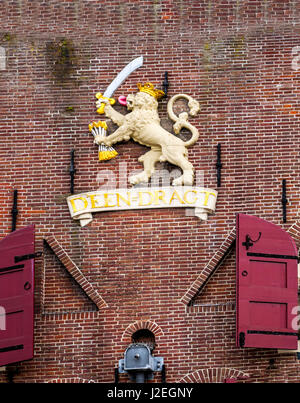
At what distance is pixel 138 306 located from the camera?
2091cm

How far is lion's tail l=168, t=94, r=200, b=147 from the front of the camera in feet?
71.2

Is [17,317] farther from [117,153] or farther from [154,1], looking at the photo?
[154,1]

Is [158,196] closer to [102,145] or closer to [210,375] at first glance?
[102,145]

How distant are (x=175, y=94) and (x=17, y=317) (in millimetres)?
4672

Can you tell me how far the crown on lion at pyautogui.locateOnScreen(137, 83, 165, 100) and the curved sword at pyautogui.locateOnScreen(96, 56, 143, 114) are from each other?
350 mm

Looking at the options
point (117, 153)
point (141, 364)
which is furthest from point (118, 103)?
point (141, 364)

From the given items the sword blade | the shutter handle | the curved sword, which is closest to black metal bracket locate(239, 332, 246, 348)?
the shutter handle

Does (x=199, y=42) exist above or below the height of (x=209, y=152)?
above

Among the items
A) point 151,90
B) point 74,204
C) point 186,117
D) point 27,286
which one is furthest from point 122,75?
point 27,286

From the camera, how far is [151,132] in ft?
71.2

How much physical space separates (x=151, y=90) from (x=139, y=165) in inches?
51.3
